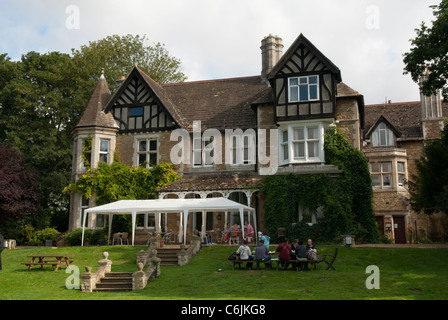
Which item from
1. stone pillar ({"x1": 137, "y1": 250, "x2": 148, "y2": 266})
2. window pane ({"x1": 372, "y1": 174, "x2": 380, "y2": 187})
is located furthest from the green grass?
window pane ({"x1": 372, "y1": 174, "x2": 380, "y2": 187})

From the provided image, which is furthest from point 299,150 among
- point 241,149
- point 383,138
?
point 383,138

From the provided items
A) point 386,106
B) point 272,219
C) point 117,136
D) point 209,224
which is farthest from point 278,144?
point 386,106

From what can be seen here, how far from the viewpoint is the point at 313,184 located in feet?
74.8

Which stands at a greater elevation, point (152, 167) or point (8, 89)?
point (8, 89)

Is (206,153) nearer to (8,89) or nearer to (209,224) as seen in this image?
(209,224)

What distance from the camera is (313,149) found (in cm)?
2402

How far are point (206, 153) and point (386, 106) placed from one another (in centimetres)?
1655

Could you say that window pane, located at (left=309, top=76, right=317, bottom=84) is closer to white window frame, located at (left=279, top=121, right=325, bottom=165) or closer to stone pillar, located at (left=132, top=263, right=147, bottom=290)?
white window frame, located at (left=279, top=121, right=325, bottom=165)

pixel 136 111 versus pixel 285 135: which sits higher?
pixel 136 111

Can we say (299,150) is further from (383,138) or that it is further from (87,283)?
(87,283)

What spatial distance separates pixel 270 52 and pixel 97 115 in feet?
37.6

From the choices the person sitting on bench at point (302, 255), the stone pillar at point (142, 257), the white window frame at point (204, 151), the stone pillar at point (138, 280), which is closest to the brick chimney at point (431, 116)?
the white window frame at point (204, 151)

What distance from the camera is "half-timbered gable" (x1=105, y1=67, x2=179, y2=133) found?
27250 mm

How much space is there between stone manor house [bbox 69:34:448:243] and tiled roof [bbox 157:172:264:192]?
6cm
